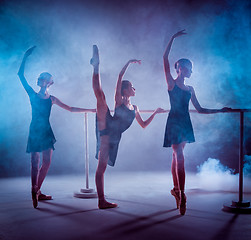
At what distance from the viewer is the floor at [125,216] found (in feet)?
5.80

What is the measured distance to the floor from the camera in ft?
5.80

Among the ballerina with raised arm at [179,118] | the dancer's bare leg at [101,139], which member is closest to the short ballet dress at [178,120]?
the ballerina with raised arm at [179,118]

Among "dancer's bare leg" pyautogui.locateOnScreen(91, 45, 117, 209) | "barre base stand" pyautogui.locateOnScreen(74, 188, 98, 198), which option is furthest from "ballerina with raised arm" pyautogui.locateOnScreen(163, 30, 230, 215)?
"barre base stand" pyautogui.locateOnScreen(74, 188, 98, 198)

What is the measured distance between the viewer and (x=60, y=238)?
170cm

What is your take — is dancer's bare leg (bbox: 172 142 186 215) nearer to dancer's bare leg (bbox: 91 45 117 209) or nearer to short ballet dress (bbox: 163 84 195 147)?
short ballet dress (bbox: 163 84 195 147)

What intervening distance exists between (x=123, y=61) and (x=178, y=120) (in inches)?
103

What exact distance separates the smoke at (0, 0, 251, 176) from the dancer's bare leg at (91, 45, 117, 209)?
230 centimetres

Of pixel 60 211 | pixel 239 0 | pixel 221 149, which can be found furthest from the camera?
pixel 221 149

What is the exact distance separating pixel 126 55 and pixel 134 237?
Answer: 3380 mm

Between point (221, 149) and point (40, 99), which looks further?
point (221, 149)

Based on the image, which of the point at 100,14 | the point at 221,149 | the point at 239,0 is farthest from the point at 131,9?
the point at 221,149

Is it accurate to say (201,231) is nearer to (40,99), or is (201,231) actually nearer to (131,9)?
(40,99)

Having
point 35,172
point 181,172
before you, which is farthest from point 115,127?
point 35,172

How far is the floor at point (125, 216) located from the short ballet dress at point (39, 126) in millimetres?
482
